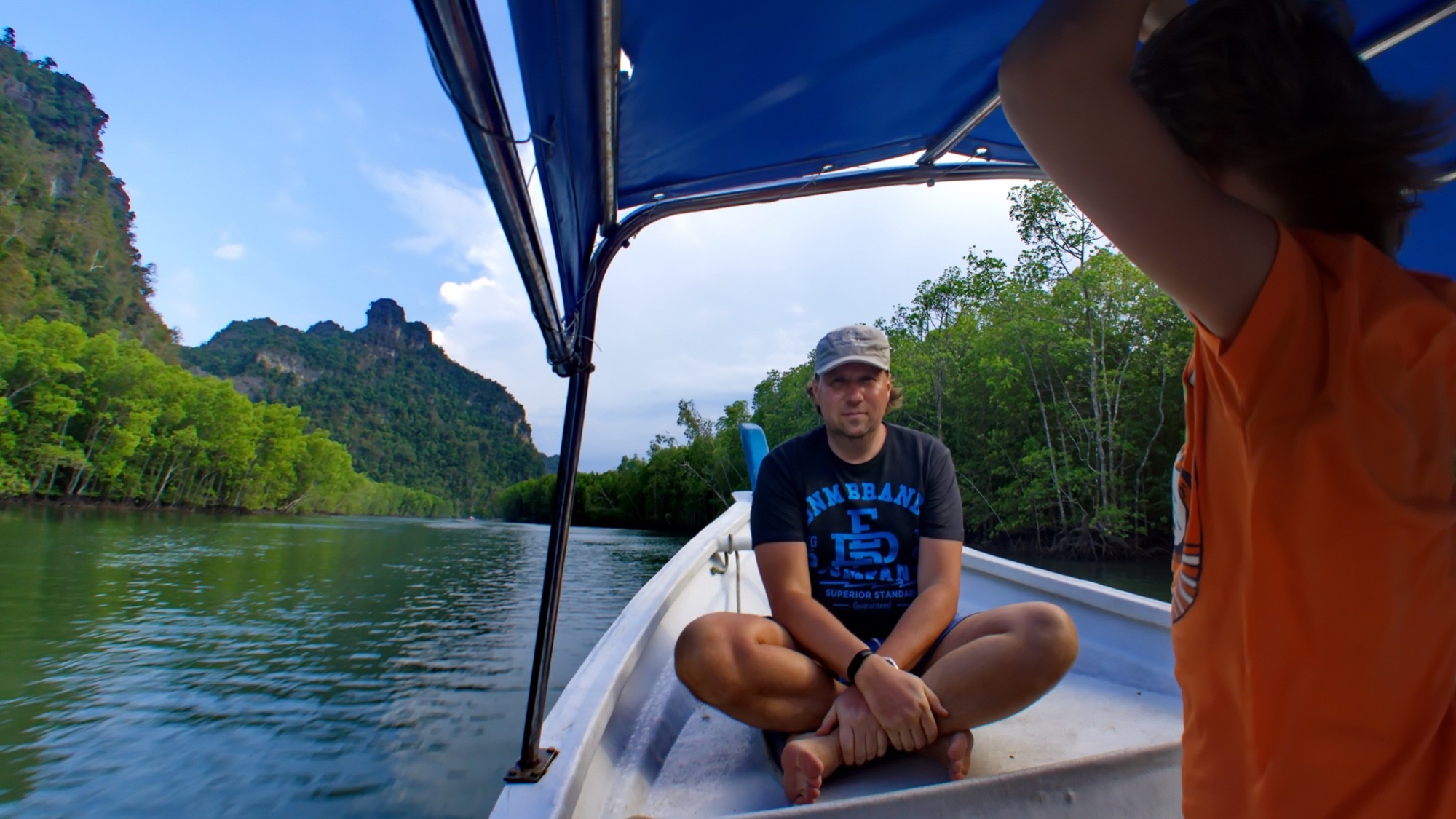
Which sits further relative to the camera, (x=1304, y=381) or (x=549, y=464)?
(x=549, y=464)

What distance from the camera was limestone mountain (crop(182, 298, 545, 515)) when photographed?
331ft

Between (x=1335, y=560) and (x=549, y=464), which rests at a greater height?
(x=549, y=464)

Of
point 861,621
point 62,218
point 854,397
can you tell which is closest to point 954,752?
point 861,621

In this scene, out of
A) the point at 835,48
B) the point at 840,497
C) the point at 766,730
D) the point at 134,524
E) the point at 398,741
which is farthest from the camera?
the point at 134,524

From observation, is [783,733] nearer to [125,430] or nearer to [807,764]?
[807,764]

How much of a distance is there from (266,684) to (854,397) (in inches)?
246

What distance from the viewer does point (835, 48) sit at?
1.31 m

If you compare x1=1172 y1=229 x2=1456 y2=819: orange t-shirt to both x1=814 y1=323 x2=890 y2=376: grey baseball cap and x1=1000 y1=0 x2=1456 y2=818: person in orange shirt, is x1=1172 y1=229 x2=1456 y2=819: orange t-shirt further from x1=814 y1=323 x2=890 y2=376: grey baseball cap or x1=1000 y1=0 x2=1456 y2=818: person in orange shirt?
x1=814 y1=323 x2=890 y2=376: grey baseball cap

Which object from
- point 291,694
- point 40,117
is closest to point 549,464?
point 40,117

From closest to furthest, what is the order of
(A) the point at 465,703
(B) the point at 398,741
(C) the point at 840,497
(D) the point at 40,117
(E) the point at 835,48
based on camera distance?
(E) the point at 835,48 → (C) the point at 840,497 → (B) the point at 398,741 → (A) the point at 465,703 → (D) the point at 40,117

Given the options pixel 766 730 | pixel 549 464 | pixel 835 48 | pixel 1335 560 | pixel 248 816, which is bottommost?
pixel 248 816

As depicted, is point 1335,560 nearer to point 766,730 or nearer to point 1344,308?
point 1344,308

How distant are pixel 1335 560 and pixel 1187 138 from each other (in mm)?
296

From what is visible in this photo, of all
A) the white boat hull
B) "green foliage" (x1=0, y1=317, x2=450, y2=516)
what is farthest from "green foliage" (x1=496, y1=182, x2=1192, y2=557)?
"green foliage" (x1=0, y1=317, x2=450, y2=516)
